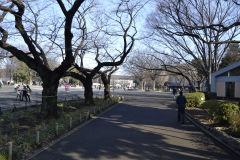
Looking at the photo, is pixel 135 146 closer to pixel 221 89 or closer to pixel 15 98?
pixel 15 98

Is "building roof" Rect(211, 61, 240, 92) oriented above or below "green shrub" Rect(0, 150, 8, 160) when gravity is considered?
above

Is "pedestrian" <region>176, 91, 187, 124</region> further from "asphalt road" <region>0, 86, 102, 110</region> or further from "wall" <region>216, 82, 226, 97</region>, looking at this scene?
"wall" <region>216, 82, 226, 97</region>

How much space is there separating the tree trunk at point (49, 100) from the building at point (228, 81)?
20074 millimetres

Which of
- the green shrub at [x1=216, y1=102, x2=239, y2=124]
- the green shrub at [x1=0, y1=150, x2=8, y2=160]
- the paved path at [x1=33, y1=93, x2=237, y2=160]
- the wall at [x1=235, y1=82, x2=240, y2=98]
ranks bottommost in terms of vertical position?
the paved path at [x1=33, y1=93, x2=237, y2=160]

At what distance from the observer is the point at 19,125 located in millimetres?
9219

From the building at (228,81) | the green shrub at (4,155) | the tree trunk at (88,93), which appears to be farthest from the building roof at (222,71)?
the green shrub at (4,155)

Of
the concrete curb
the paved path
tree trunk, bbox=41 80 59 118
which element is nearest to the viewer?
the paved path

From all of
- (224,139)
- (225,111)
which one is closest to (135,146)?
(224,139)

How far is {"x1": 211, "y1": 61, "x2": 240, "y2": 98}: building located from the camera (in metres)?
24.3

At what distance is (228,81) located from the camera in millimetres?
25484

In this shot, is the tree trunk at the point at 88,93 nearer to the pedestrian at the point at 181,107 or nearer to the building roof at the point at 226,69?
the pedestrian at the point at 181,107

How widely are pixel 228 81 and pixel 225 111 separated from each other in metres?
17.6

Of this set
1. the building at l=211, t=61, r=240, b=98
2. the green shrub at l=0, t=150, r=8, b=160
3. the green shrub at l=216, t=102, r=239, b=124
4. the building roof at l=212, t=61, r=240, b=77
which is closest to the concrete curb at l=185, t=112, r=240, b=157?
the green shrub at l=216, t=102, r=239, b=124

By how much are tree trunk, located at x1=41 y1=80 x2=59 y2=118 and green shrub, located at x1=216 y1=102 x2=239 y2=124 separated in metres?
7.82
